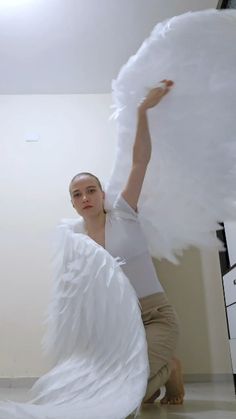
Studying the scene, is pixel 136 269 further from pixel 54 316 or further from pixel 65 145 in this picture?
pixel 65 145

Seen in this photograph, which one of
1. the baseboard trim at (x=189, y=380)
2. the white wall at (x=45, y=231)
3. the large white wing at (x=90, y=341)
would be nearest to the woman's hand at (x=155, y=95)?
the large white wing at (x=90, y=341)

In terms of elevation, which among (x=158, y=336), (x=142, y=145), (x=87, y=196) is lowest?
(x=158, y=336)

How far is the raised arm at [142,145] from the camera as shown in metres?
1.08

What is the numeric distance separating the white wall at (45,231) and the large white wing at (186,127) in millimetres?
922

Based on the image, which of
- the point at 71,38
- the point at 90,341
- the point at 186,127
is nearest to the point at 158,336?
the point at 90,341

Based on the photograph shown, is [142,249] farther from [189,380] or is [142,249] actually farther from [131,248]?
[189,380]

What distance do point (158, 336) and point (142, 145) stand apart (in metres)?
0.54

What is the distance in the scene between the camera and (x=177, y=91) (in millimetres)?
1087

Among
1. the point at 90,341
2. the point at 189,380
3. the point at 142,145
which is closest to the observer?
the point at 90,341

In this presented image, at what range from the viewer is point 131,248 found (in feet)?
3.63

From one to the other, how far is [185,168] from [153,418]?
67 cm

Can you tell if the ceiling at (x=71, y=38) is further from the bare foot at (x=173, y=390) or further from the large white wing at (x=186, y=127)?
the bare foot at (x=173, y=390)

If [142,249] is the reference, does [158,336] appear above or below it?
below

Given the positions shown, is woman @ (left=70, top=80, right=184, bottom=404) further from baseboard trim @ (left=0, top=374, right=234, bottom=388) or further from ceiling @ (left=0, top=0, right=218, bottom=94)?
ceiling @ (left=0, top=0, right=218, bottom=94)
